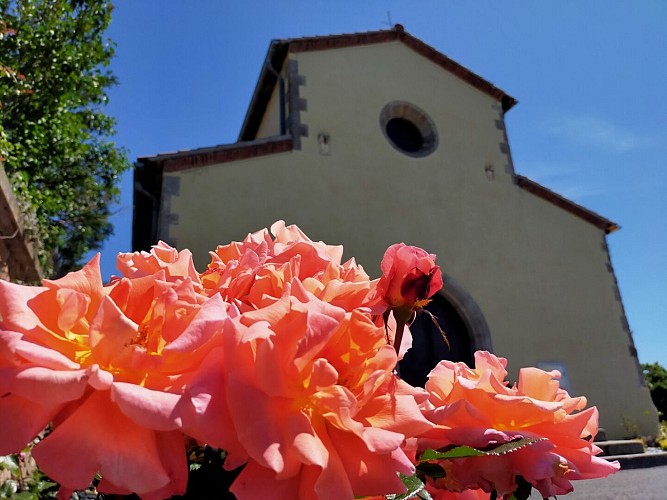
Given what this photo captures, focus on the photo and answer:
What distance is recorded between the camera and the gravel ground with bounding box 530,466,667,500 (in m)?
5.07

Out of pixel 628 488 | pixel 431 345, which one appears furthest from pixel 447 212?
pixel 628 488

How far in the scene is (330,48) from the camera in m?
9.98

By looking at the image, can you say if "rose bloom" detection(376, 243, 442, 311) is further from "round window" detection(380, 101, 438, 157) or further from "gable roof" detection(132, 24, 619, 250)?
"round window" detection(380, 101, 438, 157)

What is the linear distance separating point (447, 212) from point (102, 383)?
966 cm

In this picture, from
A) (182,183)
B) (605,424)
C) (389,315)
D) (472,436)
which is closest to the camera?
(472,436)

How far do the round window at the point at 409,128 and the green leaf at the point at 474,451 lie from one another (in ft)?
32.3

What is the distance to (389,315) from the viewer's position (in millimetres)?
669

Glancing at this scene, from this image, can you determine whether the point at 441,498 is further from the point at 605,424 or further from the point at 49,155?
the point at 49,155

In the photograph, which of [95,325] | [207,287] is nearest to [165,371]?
[95,325]

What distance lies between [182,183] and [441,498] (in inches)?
286

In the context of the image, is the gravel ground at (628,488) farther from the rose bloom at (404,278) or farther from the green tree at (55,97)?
the green tree at (55,97)

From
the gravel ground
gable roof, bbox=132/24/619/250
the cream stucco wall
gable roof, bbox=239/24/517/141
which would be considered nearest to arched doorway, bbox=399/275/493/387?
the cream stucco wall

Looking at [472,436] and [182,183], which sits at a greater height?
[182,183]

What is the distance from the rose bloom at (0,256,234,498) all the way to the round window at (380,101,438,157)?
9.93 metres
